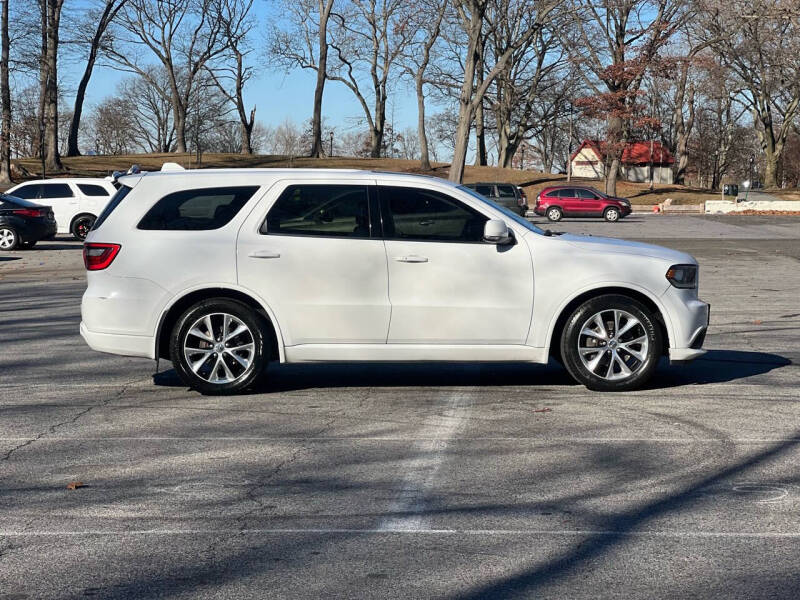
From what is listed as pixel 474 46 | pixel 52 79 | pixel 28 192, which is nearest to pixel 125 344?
pixel 28 192

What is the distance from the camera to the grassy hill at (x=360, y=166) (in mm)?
63325

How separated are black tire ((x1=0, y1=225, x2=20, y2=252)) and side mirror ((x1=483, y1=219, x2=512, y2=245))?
825 inches

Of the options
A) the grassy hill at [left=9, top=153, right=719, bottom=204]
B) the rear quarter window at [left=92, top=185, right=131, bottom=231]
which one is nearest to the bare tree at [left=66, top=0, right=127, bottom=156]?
the grassy hill at [left=9, top=153, right=719, bottom=204]

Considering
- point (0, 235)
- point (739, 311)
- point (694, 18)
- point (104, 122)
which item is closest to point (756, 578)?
point (739, 311)

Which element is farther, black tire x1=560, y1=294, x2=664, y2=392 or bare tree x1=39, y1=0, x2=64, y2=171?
bare tree x1=39, y1=0, x2=64, y2=171

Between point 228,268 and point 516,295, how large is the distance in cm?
229

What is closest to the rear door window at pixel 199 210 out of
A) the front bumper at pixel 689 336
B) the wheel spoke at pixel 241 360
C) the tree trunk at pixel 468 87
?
the wheel spoke at pixel 241 360

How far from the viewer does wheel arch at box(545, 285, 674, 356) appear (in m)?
8.26

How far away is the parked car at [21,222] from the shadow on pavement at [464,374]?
721 inches

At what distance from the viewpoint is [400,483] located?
18.8 feet

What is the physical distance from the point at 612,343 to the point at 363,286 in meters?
2.05

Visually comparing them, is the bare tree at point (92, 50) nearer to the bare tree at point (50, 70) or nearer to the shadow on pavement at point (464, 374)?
the bare tree at point (50, 70)

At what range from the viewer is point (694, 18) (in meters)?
55.0

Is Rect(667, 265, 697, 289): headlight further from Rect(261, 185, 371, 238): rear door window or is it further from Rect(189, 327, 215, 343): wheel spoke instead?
Rect(189, 327, 215, 343): wheel spoke
